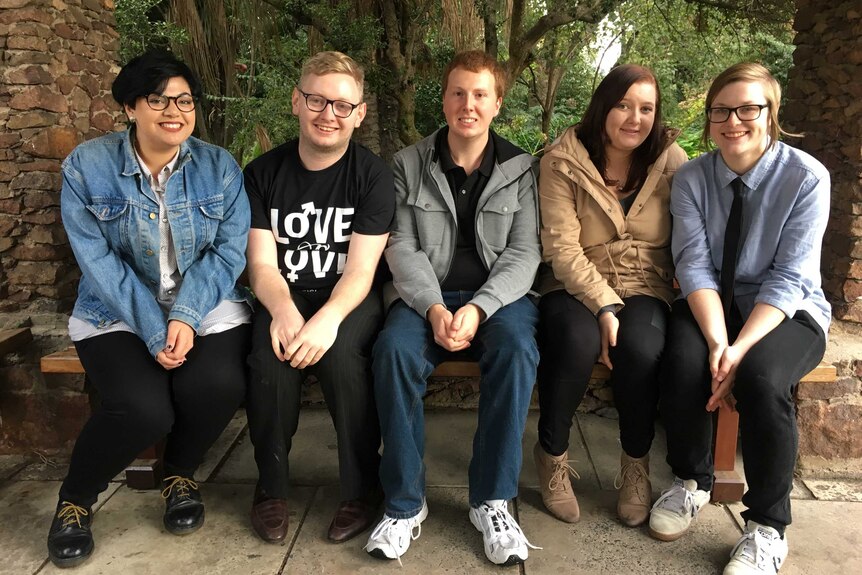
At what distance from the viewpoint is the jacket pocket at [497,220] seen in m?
2.51

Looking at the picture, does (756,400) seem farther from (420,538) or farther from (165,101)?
(165,101)

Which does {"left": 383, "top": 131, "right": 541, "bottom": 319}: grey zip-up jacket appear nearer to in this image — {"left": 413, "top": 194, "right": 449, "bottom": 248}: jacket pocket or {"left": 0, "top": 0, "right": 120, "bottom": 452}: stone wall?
{"left": 413, "top": 194, "right": 449, "bottom": 248}: jacket pocket

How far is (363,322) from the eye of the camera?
2.36m

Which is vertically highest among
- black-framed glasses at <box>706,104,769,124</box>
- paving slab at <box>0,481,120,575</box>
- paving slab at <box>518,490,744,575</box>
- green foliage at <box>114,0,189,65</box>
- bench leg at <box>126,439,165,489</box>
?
green foliage at <box>114,0,189,65</box>

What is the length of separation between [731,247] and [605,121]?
0.65 m

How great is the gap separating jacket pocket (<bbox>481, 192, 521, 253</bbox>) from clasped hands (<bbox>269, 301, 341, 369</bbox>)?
664mm

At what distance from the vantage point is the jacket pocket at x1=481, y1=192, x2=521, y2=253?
2.51 m

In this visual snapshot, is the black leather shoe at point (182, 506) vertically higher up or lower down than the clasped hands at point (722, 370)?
lower down

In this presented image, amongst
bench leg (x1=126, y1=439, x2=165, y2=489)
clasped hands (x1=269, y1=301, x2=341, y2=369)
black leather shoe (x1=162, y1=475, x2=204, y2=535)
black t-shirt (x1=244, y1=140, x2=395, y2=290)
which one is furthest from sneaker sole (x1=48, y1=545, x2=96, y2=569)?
black t-shirt (x1=244, y1=140, x2=395, y2=290)

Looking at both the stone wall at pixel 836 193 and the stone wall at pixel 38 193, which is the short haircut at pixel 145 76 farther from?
the stone wall at pixel 836 193

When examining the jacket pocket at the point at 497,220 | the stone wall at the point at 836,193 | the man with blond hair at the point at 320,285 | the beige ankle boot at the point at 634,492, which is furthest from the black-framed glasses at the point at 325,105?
the stone wall at the point at 836,193

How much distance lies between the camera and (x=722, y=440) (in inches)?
97.2

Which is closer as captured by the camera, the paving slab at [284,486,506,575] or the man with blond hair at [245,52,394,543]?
the paving slab at [284,486,506,575]

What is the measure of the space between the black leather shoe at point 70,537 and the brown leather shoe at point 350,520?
0.80 meters
